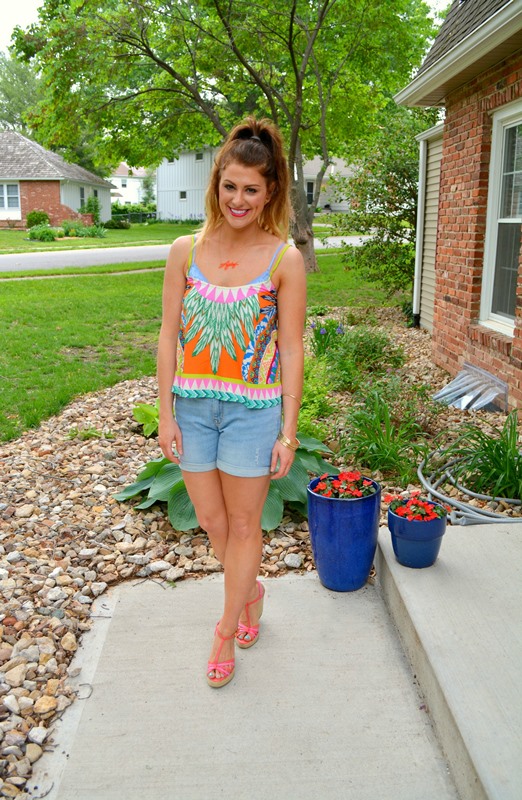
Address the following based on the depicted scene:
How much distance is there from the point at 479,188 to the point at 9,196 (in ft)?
104

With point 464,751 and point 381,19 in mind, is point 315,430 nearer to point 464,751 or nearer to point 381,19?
point 464,751

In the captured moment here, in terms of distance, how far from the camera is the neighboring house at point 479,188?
17.6 feet

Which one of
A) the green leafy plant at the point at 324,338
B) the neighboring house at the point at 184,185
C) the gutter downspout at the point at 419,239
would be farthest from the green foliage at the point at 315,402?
the neighboring house at the point at 184,185

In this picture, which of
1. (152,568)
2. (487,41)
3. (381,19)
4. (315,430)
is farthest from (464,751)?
(381,19)

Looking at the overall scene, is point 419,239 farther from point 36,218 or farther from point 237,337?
point 36,218

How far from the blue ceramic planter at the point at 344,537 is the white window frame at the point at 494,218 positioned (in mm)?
3308

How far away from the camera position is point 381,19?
1336cm

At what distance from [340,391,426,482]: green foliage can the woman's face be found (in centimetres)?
230

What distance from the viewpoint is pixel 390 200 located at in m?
11.1

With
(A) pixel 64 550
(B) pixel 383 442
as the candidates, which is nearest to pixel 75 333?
(B) pixel 383 442

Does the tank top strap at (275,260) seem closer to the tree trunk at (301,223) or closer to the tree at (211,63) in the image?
the tree at (211,63)

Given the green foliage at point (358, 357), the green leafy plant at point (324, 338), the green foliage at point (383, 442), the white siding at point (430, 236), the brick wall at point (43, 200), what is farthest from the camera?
the brick wall at point (43, 200)

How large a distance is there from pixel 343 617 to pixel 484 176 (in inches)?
181

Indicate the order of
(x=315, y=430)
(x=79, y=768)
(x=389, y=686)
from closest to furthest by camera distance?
(x=79, y=768)
(x=389, y=686)
(x=315, y=430)
